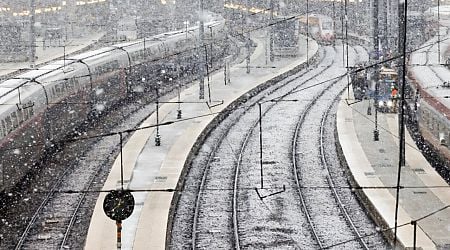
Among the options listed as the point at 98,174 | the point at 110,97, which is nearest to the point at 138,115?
the point at 110,97

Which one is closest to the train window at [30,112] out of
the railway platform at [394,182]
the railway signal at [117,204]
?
the railway signal at [117,204]

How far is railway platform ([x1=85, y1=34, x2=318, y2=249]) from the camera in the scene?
21188mm

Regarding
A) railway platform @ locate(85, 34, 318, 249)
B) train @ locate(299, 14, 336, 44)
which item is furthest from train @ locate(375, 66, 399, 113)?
train @ locate(299, 14, 336, 44)

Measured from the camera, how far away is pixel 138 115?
40656mm

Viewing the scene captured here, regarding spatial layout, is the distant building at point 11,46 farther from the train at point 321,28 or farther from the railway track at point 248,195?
the train at point 321,28

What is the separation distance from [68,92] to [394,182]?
14.3 m

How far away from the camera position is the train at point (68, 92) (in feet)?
83.0

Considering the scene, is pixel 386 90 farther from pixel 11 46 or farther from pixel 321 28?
pixel 321 28

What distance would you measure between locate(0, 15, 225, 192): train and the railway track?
5507 mm

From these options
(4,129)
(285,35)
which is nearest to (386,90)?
(4,129)

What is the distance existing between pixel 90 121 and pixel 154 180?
36.8 feet

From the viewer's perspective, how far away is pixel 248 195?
26.0 metres

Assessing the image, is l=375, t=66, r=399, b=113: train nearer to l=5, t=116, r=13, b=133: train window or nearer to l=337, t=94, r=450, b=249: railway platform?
l=337, t=94, r=450, b=249: railway platform

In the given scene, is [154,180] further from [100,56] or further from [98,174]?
[100,56]
